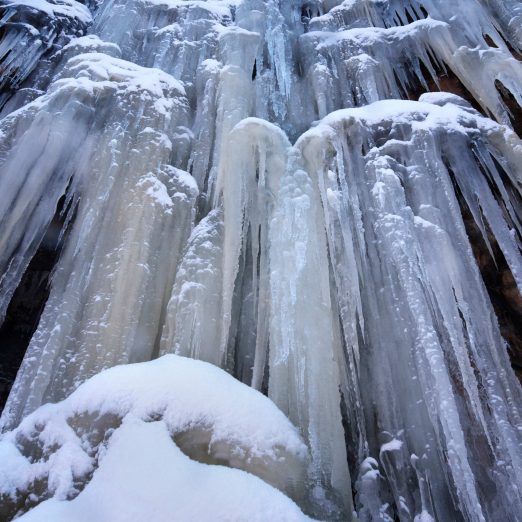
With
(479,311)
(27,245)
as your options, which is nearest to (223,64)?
(27,245)

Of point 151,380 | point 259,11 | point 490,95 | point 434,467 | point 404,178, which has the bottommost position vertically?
point 434,467

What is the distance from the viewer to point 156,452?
2539mm

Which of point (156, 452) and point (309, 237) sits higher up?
point (309, 237)

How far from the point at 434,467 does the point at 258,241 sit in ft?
9.03

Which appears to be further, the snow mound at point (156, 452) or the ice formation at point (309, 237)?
the ice formation at point (309, 237)

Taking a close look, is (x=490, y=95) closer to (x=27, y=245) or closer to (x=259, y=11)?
(x=259, y=11)

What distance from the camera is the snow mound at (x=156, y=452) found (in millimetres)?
2295

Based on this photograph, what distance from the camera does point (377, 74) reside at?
6.24m

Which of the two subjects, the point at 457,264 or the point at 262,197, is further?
the point at 262,197

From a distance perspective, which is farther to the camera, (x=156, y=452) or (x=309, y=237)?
(x=309, y=237)

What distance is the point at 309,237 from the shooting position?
14.9 feet

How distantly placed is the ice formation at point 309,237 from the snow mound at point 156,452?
0.04 metres

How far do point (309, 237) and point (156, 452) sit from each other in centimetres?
260

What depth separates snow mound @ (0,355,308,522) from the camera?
90.4 inches
